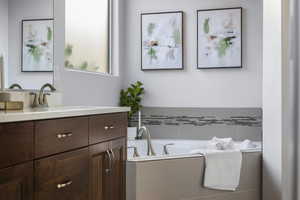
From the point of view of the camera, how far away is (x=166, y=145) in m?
3.68

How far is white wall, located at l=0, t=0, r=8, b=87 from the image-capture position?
6.66 feet

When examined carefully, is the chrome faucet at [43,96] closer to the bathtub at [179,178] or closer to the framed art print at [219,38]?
the bathtub at [179,178]

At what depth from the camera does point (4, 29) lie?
2.05 metres

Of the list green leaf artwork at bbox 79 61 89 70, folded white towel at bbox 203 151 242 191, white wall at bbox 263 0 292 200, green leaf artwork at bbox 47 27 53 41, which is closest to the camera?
green leaf artwork at bbox 47 27 53 41

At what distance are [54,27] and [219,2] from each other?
6.06 feet

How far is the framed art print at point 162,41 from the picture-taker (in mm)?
3898

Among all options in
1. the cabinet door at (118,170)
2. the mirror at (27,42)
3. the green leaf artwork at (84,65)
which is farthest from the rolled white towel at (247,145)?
the mirror at (27,42)

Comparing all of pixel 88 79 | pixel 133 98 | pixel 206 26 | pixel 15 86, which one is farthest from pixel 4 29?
pixel 206 26

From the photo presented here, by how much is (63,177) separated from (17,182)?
0.34 metres

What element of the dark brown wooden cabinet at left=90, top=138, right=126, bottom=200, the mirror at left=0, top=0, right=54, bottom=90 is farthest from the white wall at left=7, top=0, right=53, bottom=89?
the dark brown wooden cabinet at left=90, top=138, right=126, bottom=200

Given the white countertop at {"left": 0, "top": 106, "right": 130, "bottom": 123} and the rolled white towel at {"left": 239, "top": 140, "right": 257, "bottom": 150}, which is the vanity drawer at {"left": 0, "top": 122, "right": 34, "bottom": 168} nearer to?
the white countertop at {"left": 0, "top": 106, "right": 130, "bottom": 123}

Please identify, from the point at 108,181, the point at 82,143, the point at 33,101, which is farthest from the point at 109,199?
the point at 33,101

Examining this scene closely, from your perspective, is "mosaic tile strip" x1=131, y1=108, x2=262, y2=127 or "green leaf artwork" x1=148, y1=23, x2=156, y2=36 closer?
"mosaic tile strip" x1=131, y1=108, x2=262, y2=127

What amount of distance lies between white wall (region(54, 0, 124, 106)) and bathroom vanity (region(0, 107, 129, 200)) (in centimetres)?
74
